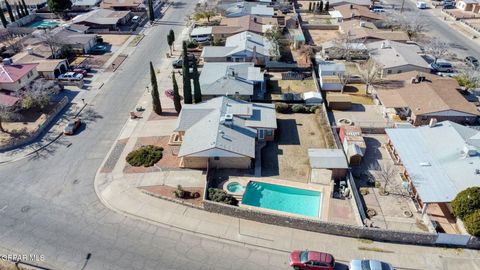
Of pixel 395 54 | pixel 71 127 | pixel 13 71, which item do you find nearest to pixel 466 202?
pixel 395 54

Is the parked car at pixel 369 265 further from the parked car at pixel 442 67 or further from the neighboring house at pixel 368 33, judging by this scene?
the neighboring house at pixel 368 33

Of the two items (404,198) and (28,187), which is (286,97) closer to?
(404,198)

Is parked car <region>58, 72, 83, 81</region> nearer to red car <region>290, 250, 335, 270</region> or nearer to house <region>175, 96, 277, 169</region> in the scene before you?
house <region>175, 96, 277, 169</region>

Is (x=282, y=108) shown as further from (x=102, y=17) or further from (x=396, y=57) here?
(x=102, y=17)

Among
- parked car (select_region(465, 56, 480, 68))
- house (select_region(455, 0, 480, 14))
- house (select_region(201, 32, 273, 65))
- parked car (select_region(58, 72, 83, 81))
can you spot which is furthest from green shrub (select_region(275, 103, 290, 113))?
house (select_region(455, 0, 480, 14))

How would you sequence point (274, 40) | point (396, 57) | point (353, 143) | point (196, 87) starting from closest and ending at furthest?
1. point (353, 143)
2. point (196, 87)
3. point (396, 57)
4. point (274, 40)

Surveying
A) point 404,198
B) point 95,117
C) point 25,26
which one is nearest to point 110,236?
point 95,117
